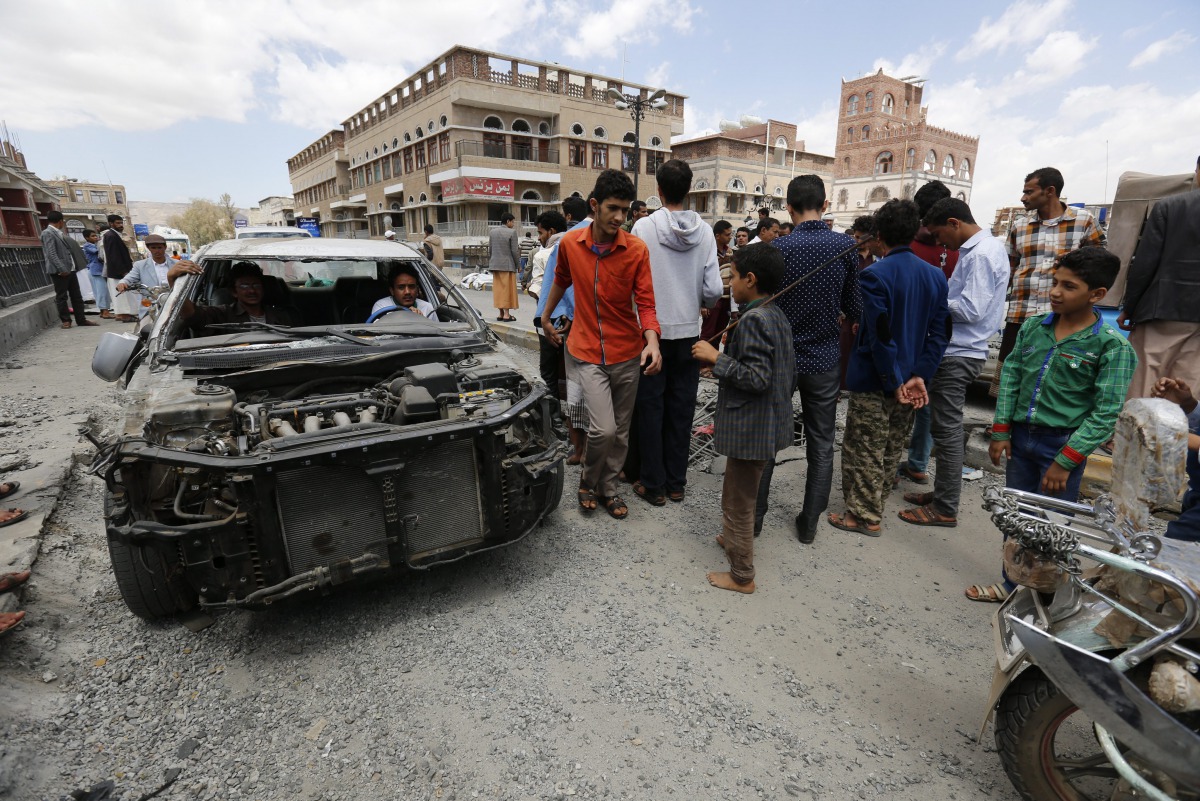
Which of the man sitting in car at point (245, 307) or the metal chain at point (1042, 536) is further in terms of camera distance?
the man sitting in car at point (245, 307)

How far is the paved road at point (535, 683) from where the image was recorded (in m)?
1.86

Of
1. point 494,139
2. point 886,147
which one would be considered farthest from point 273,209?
point 886,147

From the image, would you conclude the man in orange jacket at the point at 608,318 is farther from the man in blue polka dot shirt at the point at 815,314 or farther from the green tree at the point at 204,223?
the green tree at the point at 204,223

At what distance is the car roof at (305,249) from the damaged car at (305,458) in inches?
4.4

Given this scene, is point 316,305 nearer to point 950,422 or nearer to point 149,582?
point 149,582

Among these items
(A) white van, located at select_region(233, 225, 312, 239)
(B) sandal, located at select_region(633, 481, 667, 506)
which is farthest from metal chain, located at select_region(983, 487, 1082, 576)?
(A) white van, located at select_region(233, 225, 312, 239)

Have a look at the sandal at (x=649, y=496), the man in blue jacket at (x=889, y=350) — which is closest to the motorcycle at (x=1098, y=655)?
the man in blue jacket at (x=889, y=350)

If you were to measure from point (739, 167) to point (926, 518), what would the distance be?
45.5 metres

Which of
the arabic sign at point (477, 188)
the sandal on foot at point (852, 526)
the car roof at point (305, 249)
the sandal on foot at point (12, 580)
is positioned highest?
the arabic sign at point (477, 188)

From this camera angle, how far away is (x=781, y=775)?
1865 millimetres

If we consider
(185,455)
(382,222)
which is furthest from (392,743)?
(382,222)

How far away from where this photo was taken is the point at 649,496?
389 centimetres

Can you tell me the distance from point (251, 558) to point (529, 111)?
3997 cm

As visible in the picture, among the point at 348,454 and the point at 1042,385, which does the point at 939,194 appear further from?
the point at 348,454
